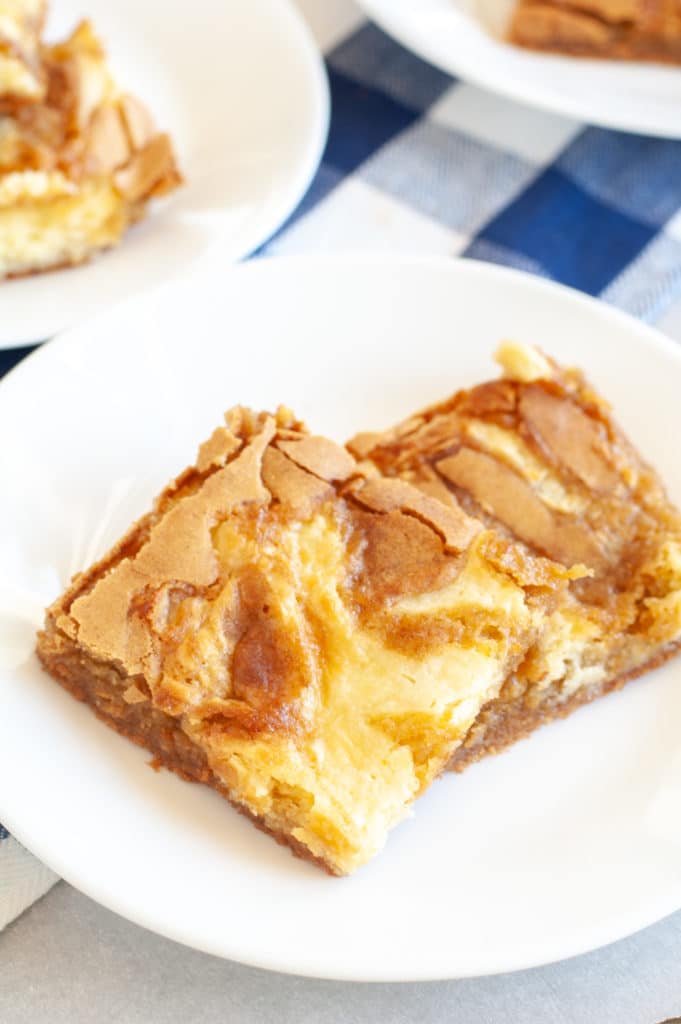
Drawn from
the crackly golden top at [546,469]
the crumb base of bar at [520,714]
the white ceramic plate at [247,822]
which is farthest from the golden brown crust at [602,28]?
the crumb base of bar at [520,714]

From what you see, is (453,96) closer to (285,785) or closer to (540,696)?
(540,696)

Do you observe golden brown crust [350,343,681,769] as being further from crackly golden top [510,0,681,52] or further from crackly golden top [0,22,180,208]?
crackly golden top [510,0,681,52]

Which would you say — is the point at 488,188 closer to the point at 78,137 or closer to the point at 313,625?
the point at 78,137

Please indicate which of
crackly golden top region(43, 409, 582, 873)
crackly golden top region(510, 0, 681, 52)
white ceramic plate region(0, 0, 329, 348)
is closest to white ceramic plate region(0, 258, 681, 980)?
crackly golden top region(43, 409, 582, 873)

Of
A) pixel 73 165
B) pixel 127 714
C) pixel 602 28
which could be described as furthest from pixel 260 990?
pixel 602 28

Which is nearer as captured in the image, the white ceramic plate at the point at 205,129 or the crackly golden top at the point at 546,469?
the crackly golden top at the point at 546,469

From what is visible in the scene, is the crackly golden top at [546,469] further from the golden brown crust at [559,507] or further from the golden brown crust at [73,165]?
the golden brown crust at [73,165]

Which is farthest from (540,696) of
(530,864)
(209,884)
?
(209,884)
